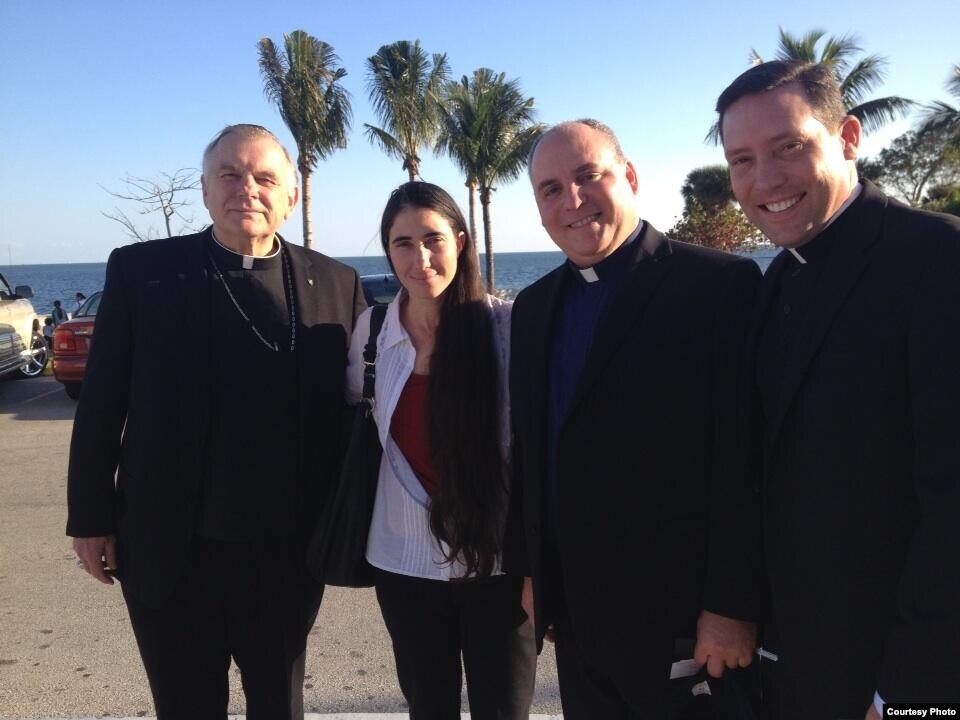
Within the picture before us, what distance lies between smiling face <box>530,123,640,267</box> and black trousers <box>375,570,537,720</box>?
1189 mm

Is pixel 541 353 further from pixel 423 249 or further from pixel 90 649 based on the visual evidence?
pixel 90 649

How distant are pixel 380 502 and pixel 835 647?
4.84 ft

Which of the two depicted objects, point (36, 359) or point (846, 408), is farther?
point (36, 359)

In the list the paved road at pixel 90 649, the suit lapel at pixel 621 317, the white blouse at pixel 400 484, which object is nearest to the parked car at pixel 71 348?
the paved road at pixel 90 649

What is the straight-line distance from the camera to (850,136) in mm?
1784

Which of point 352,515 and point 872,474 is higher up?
point 872,474

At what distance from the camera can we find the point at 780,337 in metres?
1.72

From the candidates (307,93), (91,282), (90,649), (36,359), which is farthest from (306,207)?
(91,282)

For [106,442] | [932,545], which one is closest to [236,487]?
[106,442]

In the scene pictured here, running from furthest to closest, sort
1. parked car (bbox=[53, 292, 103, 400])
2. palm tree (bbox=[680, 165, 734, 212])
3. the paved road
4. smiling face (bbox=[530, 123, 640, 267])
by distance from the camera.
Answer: palm tree (bbox=[680, 165, 734, 212])
parked car (bbox=[53, 292, 103, 400])
the paved road
smiling face (bbox=[530, 123, 640, 267])

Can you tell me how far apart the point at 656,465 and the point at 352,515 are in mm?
1078

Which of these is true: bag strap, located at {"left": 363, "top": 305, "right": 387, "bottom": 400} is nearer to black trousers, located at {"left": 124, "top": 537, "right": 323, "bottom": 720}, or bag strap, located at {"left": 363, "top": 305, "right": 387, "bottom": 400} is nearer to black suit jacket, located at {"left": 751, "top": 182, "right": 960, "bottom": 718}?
black trousers, located at {"left": 124, "top": 537, "right": 323, "bottom": 720}

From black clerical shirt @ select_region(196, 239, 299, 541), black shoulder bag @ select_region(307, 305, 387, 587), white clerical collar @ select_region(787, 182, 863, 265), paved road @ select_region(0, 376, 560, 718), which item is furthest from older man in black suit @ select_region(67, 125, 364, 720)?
white clerical collar @ select_region(787, 182, 863, 265)

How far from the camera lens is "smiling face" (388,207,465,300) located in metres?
2.44
